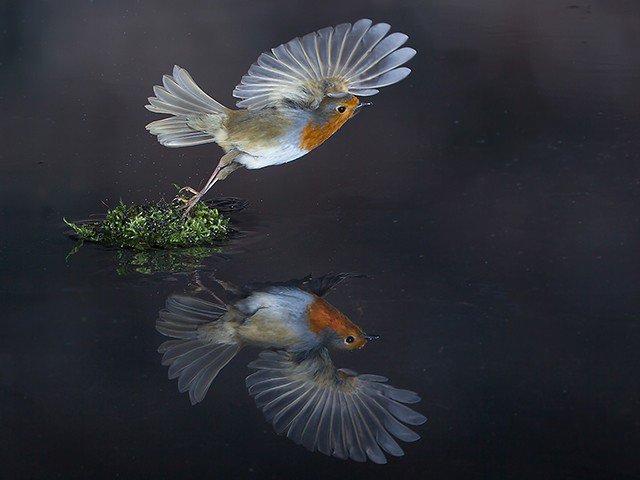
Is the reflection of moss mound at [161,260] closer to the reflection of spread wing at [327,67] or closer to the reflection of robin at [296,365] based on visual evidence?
the reflection of robin at [296,365]

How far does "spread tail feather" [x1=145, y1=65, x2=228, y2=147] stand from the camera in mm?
1604

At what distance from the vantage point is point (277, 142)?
1566 mm

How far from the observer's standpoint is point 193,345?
129 cm

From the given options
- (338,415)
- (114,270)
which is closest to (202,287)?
(114,270)

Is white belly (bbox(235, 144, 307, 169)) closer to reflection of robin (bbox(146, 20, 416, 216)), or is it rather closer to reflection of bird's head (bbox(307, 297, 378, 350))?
reflection of robin (bbox(146, 20, 416, 216))

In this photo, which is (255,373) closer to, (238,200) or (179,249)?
(179,249)

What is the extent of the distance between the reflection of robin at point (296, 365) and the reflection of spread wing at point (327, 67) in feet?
0.93

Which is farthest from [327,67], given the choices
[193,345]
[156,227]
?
[193,345]

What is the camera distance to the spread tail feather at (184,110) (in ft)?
5.26

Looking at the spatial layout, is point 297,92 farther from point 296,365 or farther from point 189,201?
point 296,365

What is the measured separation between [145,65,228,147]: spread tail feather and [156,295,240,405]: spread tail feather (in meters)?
0.29

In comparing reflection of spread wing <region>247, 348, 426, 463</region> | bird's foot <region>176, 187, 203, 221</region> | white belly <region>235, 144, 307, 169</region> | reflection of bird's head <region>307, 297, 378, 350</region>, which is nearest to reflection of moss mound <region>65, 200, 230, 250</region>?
bird's foot <region>176, 187, 203, 221</region>

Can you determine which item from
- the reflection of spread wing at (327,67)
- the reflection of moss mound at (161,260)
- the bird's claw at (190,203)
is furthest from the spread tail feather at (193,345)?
the reflection of spread wing at (327,67)

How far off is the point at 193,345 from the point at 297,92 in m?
0.45
